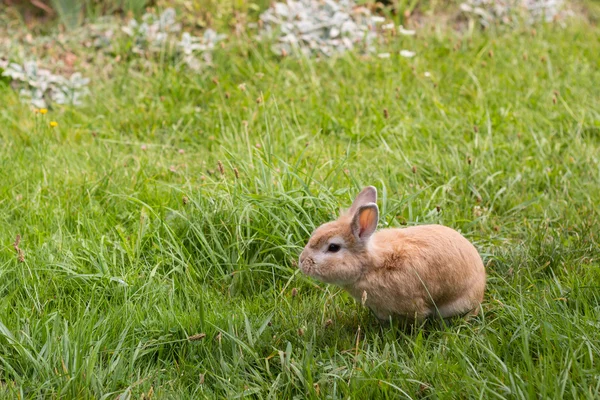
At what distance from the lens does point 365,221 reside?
338cm

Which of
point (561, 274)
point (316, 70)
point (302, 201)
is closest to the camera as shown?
point (561, 274)

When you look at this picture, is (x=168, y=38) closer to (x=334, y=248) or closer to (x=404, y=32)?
(x=404, y=32)

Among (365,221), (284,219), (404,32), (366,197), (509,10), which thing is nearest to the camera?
(365,221)

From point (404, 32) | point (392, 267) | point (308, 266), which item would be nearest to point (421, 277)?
point (392, 267)

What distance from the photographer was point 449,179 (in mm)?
4961

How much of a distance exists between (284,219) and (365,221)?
85 centimetres

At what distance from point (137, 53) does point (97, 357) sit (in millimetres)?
4237

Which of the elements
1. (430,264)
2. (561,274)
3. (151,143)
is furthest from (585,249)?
(151,143)

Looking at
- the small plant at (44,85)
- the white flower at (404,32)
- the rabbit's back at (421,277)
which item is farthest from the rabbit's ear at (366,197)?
the white flower at (404,32)

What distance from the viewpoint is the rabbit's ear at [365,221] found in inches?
132

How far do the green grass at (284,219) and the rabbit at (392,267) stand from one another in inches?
5.4

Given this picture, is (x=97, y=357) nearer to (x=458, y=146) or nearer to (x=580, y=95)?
(x=458, y=146)

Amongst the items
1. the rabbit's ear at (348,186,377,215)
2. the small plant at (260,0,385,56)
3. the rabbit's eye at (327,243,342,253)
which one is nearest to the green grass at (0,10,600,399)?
the small plant at (260,0,385,56)

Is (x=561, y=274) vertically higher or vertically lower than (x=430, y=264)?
lower
